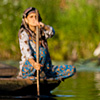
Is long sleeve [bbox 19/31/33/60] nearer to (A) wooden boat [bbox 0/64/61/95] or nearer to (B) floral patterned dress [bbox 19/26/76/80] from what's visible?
(B) floral patterned dress [bbox 19/26/76/80]

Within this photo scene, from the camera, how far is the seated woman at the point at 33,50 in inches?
298

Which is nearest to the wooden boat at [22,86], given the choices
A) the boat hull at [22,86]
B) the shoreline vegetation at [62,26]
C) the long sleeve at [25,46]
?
the boat hull at [22,86]

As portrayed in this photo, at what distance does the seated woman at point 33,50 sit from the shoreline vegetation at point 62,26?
11.8m

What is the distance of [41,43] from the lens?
7.78 m

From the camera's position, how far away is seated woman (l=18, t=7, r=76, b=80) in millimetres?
7566

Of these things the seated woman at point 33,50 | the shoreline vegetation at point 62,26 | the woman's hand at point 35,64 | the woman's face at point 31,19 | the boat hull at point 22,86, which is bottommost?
the boat hull at point 22,86

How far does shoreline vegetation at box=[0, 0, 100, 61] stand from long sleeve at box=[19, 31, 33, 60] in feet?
39.5

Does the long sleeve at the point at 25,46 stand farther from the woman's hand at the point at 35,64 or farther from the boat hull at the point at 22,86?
the boat hull at the point at 22,86

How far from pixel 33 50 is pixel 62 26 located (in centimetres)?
1298

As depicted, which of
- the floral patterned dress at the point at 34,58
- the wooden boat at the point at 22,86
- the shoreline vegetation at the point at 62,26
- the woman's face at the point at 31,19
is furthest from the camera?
the shoreline vegetation at the point at 62,26

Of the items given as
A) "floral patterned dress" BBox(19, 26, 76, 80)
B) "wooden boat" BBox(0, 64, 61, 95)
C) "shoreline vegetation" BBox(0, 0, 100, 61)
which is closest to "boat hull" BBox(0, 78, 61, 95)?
"wooden boat" BBox(0, 64, 61, 95)

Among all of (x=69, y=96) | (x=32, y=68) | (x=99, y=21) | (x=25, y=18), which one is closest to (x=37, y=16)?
(x=25, y=18)


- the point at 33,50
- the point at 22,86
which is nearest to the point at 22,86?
the point at 22,86

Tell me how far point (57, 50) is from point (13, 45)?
2.00 m
